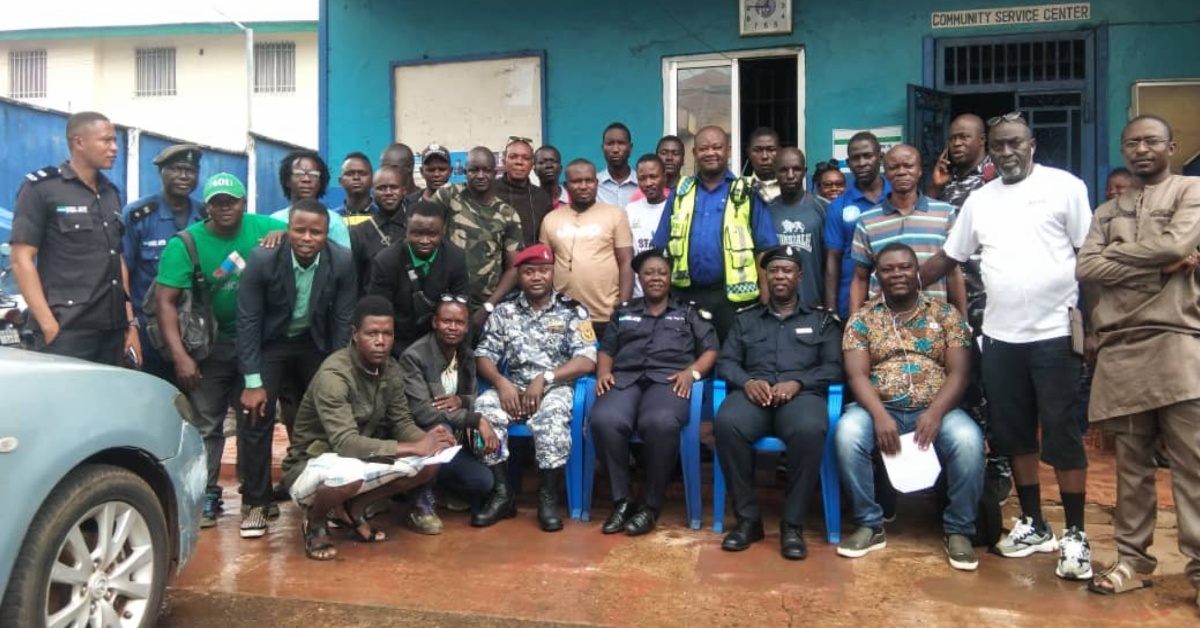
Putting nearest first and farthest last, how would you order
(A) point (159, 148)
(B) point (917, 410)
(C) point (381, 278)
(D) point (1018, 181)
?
1. (D) point (1018, 181)
2. (B) point (917, 410)
3. (C) point (381, 278)
4. (A) point (159, 148)

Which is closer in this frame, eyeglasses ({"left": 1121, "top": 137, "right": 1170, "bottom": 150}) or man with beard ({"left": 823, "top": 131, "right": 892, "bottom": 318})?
eyeglasses ({"left": 1121, "top": 137, "right": 1170, "bottom": 150})

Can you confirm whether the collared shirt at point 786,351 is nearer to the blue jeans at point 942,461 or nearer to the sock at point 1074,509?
the blue jeans at point 942,461

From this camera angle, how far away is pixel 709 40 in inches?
308

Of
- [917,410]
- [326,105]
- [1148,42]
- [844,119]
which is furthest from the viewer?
[326,105]

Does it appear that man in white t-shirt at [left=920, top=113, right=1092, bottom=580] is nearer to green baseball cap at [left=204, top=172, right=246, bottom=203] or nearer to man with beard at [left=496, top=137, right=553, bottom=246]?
man with beard at [left=496, top=137, right=553, bottom=246]

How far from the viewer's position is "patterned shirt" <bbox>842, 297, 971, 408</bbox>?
174 inches

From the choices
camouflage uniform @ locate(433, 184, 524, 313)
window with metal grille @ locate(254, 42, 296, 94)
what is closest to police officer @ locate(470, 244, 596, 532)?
camouflage uniform @ locate(433, 184, 524, 313)

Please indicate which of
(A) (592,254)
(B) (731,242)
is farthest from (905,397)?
(A) (592,254)

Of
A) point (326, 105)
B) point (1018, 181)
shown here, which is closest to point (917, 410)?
point (1018, 181)

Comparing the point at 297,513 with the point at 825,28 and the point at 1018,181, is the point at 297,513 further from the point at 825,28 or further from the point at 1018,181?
the point at 825,28

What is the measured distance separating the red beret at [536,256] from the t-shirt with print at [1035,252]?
2.24 m

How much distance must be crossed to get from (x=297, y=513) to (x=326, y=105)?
4.84 m

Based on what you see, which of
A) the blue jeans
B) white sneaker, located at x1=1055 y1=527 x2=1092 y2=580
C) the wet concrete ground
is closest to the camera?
the wet concrete ground

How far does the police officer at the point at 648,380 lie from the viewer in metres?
4.70
